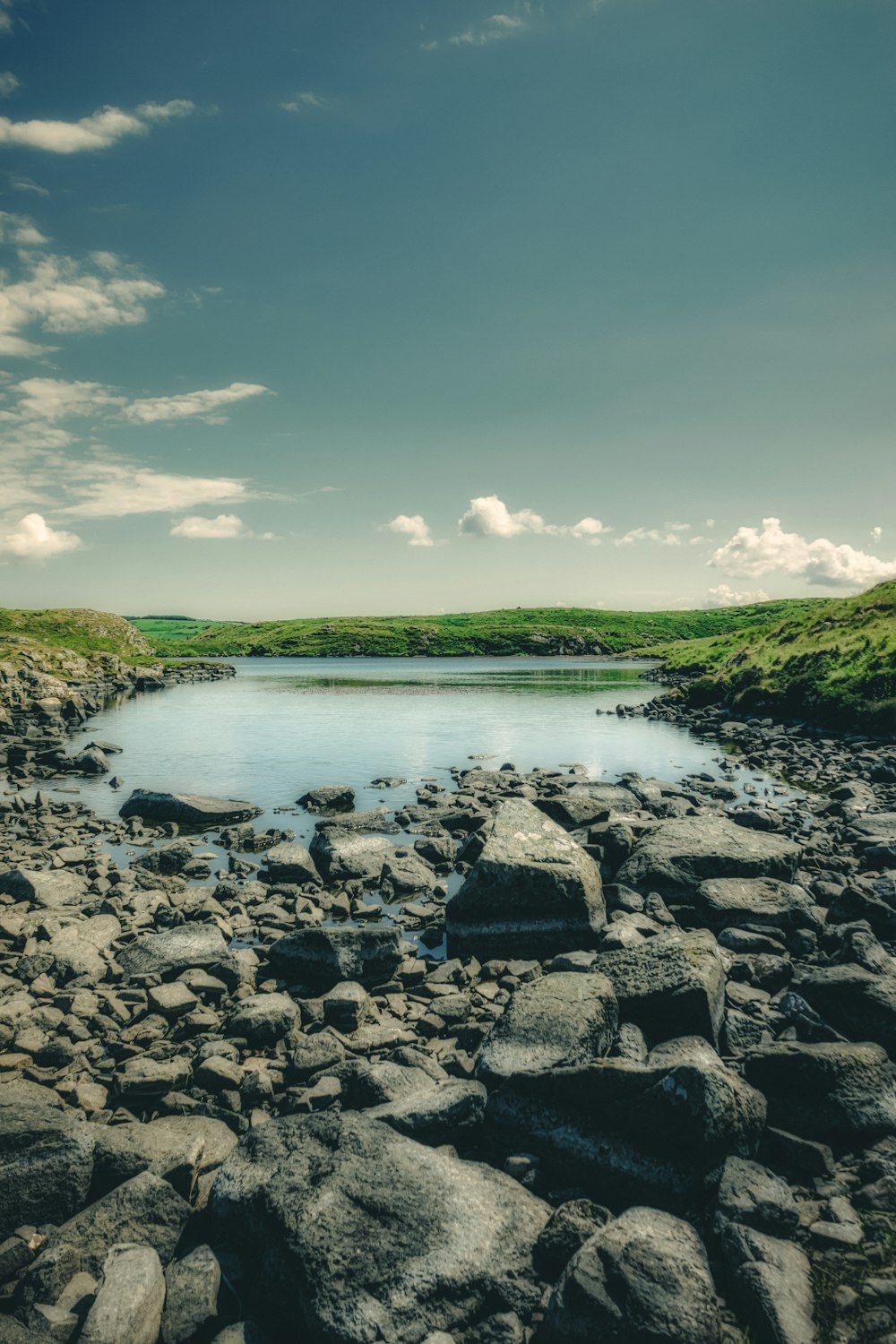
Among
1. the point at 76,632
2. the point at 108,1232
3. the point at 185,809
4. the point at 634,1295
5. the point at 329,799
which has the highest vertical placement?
the point at 76,632

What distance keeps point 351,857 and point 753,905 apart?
8100mm

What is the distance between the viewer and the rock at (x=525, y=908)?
1141 centimetres

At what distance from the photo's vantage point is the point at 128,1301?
15.7ft

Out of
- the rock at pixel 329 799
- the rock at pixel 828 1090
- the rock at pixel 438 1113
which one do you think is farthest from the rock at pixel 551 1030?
the rock at pixel 329 799

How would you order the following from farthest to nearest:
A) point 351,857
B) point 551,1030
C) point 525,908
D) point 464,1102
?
point 351,857, point 525,908, point 551,1030, point 464,1102

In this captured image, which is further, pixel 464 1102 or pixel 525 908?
pixel 525 908

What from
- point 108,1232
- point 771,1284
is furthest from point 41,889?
point 771,1284

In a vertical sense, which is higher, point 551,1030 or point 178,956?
point 551,1030

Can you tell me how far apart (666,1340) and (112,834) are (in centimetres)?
1820

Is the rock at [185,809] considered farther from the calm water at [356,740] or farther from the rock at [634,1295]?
the rock at [634,1295]

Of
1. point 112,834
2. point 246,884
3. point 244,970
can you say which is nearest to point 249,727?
point 112,834

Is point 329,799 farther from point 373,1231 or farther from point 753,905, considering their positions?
point 373,1231

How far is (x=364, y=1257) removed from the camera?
5129 millimetres

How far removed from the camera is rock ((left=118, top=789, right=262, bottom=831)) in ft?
67.4
